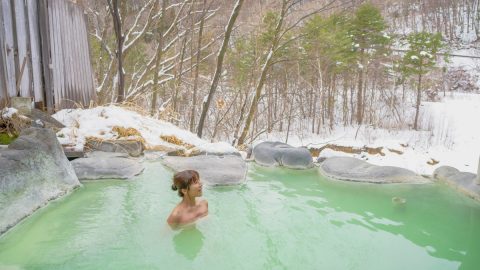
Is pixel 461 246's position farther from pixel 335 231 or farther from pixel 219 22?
pixel 219 22

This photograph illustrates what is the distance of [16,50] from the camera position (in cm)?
396

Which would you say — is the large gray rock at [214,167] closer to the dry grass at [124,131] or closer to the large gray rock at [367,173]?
the dry grass at [124,131]

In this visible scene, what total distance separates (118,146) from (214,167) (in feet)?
4.08

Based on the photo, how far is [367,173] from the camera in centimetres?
398

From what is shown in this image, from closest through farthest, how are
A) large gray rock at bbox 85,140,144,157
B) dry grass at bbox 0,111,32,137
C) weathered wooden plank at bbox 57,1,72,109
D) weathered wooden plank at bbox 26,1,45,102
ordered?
dry grass at bbox 0,111,32,137 < weathered wooden plank at bbox 26,1,45,102 < large gray rock at bbox 85,140,144,157 < weathered wooden plank at bbox 57,1,72,109

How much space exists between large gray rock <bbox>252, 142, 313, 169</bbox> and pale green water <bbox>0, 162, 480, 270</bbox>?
67 cm

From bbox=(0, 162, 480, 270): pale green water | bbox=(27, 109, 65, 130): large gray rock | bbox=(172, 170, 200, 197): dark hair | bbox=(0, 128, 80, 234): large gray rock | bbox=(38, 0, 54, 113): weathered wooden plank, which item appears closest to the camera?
bbox=(0, 162, 480, 270): pale green water

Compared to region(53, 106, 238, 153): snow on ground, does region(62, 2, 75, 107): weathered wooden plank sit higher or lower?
higher

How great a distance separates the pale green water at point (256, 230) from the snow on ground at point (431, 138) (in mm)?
6072

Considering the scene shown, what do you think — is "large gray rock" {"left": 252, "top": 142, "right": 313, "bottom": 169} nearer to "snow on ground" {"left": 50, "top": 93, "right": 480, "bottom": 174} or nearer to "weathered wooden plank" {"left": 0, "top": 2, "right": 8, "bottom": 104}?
"snow on ground" {"left": 50, "top": 93, "right": 480, "bottom": 174}

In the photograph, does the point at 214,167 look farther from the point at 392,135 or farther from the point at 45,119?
the point at 392,135

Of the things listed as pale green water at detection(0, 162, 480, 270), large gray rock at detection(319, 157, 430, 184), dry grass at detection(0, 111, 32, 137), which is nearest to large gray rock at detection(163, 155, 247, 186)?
pale green water at detection(0, 162, 480, 270)

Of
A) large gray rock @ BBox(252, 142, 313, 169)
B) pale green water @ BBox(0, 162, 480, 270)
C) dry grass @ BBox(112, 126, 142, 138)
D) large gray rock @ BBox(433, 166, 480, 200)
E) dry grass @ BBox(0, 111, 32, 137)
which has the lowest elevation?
pale green water @ BBox(0, 162, 480, 270)

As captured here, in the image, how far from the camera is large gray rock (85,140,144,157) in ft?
14.4
